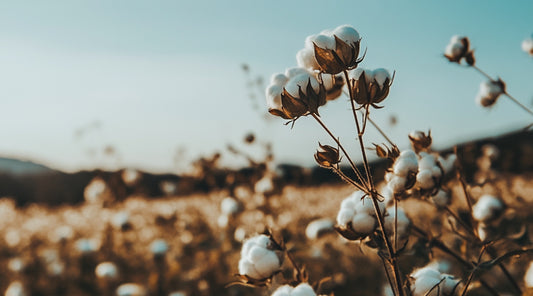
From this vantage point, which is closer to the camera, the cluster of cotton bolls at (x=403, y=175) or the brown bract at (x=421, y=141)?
the cluster of cotton bolls at (x=403, y=175)

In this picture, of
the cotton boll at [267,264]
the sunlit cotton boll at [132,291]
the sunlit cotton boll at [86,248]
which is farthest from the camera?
the sunlit cotton boll at [86,248]

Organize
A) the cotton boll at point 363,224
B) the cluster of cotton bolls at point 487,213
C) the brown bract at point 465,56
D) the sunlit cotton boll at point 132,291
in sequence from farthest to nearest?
the sunlit cotton boll at point 132,291 → the brown bract at point 465,56 → the cluster of cotton bolls at point 487,213 → the cotton boll at point 363,224

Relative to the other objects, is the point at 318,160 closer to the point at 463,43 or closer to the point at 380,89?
the point at 380,89

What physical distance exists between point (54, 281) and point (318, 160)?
4.91m

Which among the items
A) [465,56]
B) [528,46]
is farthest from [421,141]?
[528,46]

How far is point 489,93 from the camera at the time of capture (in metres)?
2.22

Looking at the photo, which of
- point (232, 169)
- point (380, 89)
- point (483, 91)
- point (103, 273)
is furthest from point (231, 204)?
point (380, 89)

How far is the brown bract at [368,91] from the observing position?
1131 mm

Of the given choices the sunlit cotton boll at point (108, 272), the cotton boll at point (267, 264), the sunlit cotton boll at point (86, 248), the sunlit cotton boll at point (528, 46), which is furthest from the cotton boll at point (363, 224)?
the sunlit cotton boll at point (86, 248)

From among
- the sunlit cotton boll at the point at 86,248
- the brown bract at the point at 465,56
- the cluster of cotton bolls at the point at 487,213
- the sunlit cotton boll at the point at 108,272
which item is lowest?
the sunlit cotton boll at the point at 108,272

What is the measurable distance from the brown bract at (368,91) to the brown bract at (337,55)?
0.17 ft

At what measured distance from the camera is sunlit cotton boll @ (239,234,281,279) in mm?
1333

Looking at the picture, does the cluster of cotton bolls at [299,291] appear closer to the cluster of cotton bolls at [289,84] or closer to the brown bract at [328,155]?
the brown bract at [328,155]

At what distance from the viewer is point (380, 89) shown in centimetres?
114
